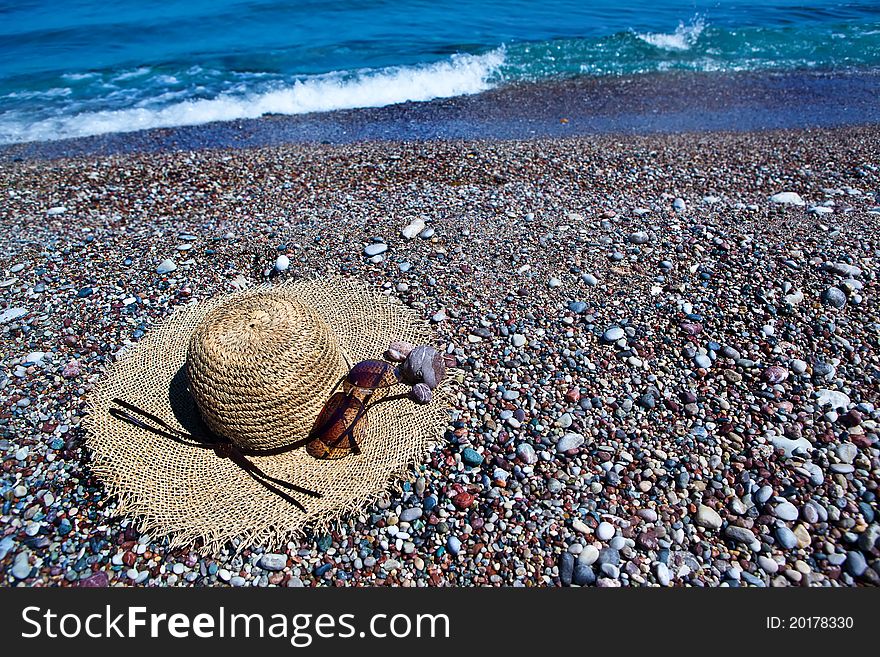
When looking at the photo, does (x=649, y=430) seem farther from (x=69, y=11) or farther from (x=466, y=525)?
(x=69, y=11)

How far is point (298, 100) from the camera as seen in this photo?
38.8 feet

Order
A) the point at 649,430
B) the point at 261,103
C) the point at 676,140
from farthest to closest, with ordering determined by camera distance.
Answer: the point at 261,103 < the point at 676,140 < the point at 649,430

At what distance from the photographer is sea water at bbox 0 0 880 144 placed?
470 inches

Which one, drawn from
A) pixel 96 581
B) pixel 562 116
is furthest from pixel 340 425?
pixel 562 116

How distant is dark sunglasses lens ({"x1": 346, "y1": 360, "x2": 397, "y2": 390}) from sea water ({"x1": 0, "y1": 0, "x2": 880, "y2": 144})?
9.00 m

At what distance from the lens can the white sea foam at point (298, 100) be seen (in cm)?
1067

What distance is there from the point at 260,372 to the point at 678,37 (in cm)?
1652

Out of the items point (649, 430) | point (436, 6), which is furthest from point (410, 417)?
point (436, 6)

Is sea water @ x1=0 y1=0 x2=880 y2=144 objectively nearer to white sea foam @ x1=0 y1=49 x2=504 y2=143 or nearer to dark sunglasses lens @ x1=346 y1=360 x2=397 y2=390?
white sea foam @ x1=0 y1=49 x2=504 y2=143

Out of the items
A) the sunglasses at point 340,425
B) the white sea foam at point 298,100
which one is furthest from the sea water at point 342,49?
the sunglasses at point 340,425

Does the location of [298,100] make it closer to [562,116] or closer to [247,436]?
[562,116]

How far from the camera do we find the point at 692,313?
4641 millimetres

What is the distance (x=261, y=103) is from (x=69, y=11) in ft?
37.7

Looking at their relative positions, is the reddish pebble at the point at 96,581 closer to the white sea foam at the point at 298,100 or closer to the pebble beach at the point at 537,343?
the pebble beach at the point at 537,343
